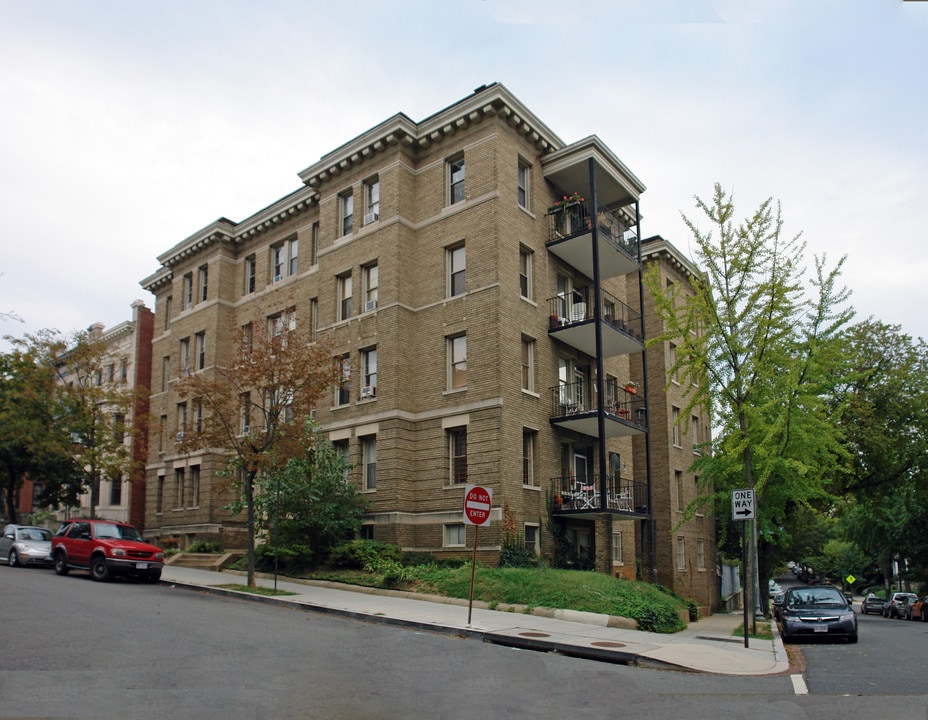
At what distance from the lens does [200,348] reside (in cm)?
3631

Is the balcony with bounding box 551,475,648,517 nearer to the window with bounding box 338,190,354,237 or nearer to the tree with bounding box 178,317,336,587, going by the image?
the tree with bounding box 178,317,336,587

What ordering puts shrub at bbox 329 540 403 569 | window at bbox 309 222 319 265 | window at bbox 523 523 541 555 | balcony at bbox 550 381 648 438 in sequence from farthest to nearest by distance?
window at bbox 309 222 319 265 < balcony at bbox 550 381 648 438 < window at bbox 523 523 541 555 < shrub at bbox 329 540 403 569

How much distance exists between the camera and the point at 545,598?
61.2 ft

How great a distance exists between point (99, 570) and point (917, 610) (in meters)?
35.2

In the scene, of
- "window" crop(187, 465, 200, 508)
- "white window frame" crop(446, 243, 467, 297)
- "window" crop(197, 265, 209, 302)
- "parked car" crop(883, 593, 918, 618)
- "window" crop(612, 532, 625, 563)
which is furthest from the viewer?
"parked car" crop(883, 593, 918, 618)

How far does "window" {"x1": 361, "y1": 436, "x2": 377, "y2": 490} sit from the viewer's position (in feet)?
87.2

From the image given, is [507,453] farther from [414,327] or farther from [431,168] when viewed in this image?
[431,168]

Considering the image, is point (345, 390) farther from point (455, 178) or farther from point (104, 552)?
point (104, 552)

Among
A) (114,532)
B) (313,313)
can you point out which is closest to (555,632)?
(114,532)

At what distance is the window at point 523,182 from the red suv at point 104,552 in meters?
15.4

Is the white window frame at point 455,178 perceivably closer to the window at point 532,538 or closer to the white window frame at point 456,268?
the white window frame at point 456,268

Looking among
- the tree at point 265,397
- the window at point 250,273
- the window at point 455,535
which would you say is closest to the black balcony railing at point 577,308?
the window at point 455,535

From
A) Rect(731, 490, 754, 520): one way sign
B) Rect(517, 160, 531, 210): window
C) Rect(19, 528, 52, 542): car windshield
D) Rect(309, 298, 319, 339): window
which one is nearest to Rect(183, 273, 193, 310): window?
Rect(309, 298, 319, 339): window

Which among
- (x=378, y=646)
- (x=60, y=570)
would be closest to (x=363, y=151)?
(x=60, y=570)
